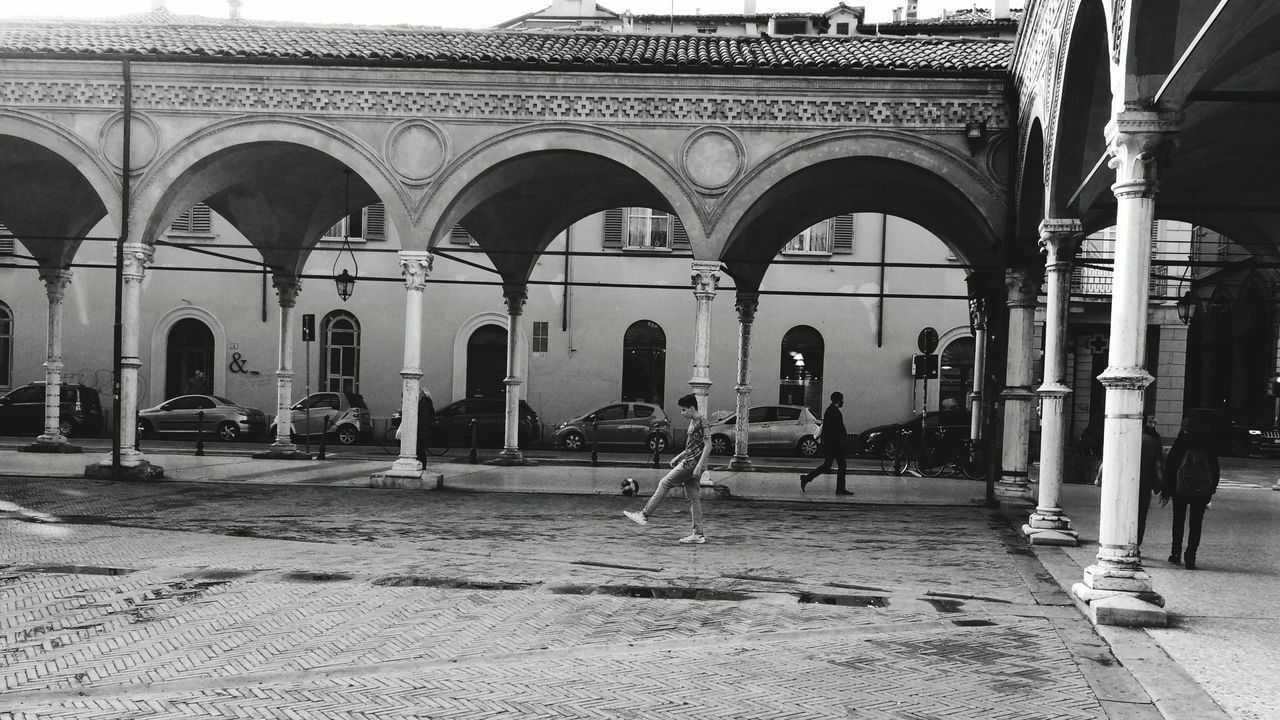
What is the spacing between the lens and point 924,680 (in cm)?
573

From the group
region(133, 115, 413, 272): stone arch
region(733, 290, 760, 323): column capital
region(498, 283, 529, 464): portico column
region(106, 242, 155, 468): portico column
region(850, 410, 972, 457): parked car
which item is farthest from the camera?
region(850, 410, 972, 457): parked car

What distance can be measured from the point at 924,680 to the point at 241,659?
3808 millimetres

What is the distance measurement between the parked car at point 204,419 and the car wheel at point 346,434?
2149 mm

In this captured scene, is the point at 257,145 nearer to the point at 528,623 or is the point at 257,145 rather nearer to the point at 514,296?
the point at 514,296

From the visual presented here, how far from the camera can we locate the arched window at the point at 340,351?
27844 mm

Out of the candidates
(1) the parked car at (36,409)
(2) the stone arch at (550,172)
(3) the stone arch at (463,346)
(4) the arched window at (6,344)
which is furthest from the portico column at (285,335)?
(4) the arched window at (6,344)

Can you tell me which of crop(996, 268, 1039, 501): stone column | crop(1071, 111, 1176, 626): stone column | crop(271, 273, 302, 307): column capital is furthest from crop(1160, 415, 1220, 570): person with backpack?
crop(271, 273, 302, 307): column capital

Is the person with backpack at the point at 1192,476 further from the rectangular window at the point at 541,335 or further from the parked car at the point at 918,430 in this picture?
the rectangular window at the point at 541,335

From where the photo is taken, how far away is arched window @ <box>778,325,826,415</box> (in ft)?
91.0

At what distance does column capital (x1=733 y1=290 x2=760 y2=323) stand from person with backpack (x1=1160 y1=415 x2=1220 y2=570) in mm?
10377

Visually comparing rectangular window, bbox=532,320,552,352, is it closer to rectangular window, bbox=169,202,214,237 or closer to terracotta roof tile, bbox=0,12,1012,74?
rectangular window, bbox=169,202,214,237

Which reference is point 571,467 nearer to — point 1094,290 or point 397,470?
point 397,470

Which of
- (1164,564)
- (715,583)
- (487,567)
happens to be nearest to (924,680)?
(715,583)

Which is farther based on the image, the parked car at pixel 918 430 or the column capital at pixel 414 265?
the parked car at pixel 918 430
